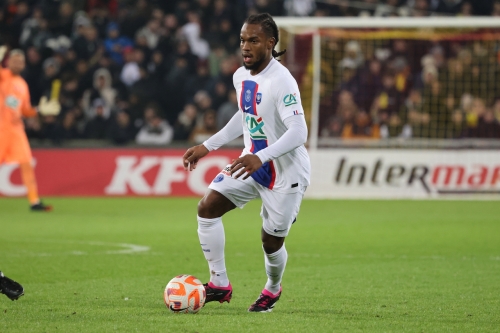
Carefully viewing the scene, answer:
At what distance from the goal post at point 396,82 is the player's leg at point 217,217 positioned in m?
11.2

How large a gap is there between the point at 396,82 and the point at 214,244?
1334 cm

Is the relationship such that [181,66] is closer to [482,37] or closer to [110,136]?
[110,136]

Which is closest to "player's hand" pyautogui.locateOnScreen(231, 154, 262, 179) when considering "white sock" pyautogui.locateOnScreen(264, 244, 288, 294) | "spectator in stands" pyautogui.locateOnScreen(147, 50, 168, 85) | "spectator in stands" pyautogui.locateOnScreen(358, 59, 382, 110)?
"white sock" pyautogui.locateOnScreen(264, 244, 288, 294)

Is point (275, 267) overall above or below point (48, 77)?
above

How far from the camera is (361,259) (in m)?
9.39

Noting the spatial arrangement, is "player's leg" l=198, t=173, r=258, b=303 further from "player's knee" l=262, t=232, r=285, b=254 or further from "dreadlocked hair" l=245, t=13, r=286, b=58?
"dreadlocked hair" l=245, t=13, r=286, b=58

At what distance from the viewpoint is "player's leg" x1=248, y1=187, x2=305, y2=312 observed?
630 cm

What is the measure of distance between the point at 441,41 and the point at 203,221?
47.6 ft

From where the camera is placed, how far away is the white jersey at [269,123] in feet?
20.4

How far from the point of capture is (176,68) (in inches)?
749

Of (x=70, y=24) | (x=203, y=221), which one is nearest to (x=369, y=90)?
(x=70, y=24)

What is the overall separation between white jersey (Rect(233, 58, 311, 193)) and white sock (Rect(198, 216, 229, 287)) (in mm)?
444

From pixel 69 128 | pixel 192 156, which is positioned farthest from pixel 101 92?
pixel 192 156

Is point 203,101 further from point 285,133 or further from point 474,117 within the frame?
point 285,133
